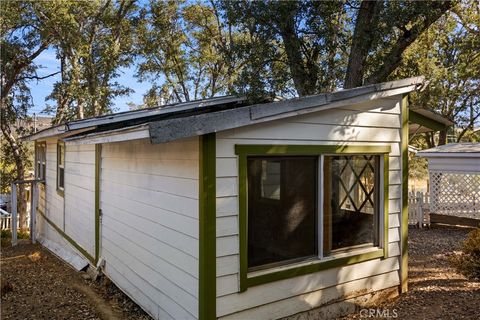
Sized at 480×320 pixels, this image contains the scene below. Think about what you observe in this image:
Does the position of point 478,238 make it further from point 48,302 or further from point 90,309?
point 48,302

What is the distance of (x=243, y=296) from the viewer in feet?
12.4

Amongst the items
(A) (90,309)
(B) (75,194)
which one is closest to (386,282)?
(A) (90,309)

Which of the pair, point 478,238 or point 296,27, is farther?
point 296,27

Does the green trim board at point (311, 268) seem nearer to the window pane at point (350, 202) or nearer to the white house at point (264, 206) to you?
the white house at point (264, 206)

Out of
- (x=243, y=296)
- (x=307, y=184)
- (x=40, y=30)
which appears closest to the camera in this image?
(x=243, y=296)

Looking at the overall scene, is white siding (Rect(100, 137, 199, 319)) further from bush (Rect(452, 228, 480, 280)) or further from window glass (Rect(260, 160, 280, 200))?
bush (Rect(452, 228, 480, 280))

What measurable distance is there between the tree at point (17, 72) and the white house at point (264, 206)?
10732mm

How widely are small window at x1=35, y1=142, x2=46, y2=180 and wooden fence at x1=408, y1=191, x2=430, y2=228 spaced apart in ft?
34.9

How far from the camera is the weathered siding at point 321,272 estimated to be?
3.66 m

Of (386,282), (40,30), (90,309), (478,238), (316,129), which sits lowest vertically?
(90,309)

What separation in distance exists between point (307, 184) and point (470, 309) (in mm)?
2601

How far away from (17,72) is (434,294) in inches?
609

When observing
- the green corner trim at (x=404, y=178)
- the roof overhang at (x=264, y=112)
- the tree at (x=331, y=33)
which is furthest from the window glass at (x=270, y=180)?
the tree at (x=331, y=33)

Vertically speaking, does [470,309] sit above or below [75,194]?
below
